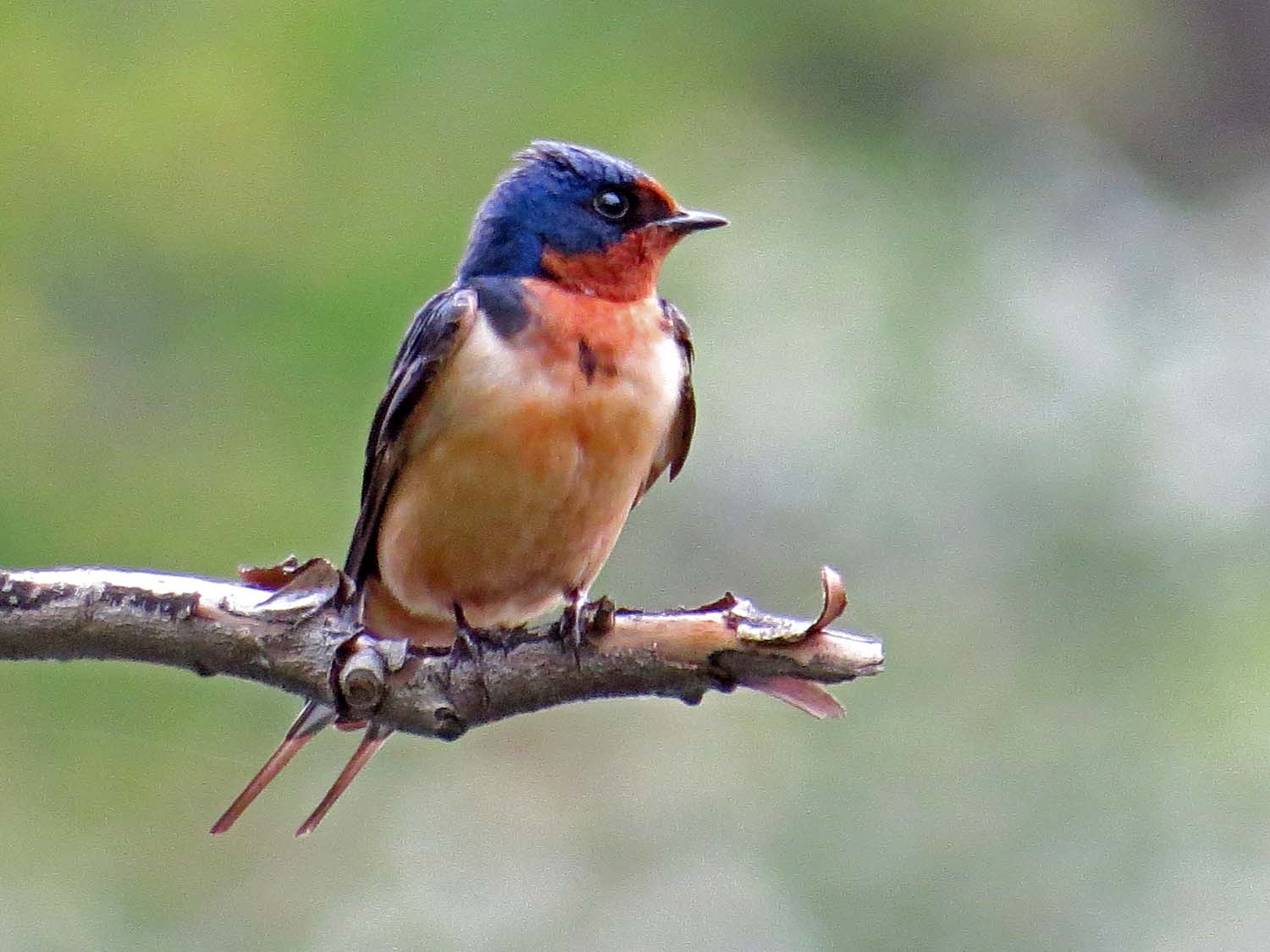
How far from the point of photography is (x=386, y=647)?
2.42 m

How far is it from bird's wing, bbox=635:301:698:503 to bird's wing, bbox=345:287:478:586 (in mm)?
358

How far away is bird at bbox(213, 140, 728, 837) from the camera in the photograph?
2854 mm

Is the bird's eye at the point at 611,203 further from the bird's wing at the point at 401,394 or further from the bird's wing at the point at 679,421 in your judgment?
the bird's wing at the point at 401,394

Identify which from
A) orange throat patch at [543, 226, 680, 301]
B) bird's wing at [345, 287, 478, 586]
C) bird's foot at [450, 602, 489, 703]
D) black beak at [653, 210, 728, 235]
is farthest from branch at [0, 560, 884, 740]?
black beak at [653, 210, 728, 235]

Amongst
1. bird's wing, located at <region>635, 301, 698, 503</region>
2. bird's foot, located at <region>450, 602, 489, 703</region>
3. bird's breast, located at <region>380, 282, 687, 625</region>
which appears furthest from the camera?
bird's wing, located at <region>635, 301, 698, 503</region>

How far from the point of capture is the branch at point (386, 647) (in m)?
2.28

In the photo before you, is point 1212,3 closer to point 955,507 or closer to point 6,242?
point 955,507

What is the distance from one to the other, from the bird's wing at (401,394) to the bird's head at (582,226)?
0.15 metres

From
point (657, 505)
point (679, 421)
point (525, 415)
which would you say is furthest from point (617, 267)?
point (657, 505)

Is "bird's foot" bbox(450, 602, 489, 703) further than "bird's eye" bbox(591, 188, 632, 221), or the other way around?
"bird's eye" bbox(591, 188, 632, 221)

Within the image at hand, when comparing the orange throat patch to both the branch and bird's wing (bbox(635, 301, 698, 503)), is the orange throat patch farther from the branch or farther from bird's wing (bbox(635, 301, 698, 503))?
the branch

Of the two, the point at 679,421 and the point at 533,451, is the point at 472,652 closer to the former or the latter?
the point at 533,451

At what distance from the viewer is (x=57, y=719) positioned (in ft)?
14.3

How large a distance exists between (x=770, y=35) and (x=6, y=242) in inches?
106
